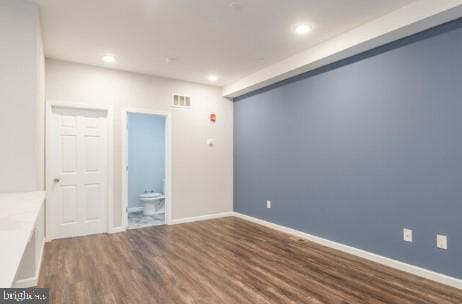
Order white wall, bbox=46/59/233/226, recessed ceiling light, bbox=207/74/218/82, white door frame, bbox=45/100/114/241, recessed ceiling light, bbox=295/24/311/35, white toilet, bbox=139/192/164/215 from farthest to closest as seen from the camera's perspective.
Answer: white toilet, bbox=139/192/164/215 < recessed ceiling light, bbox=207/74/218/82 < white wall, bbox=46/59/233/226 < white door frame, bbox=45/100/114/241 < recessed ceiling light, bbox=295/24/311/35

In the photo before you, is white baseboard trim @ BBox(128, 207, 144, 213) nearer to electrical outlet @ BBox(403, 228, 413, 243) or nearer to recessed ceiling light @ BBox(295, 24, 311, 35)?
recessed ceiling light @ BBox(295, 24, 311, 35)

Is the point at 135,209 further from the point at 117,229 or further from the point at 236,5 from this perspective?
the point at 236,5

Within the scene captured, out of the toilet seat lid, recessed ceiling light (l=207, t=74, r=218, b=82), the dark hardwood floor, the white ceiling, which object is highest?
the white ceiling

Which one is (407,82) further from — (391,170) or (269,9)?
(269,9)

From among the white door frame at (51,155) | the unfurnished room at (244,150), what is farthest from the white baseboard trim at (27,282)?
the white door frame at (51,155)

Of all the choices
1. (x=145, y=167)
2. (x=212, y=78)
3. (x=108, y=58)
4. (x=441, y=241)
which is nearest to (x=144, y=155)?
(x=145, y=167)

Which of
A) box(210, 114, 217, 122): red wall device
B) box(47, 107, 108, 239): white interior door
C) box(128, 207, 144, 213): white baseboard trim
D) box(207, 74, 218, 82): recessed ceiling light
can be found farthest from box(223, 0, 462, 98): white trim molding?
box(128, 207, 144, 213): white baseboard trim

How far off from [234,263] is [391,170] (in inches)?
85.1

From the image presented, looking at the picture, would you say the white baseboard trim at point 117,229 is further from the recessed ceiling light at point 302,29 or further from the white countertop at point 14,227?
the recessed ceiling light at point 302,29

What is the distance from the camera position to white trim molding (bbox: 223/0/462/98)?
259 centimetres

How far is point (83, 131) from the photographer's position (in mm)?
4418

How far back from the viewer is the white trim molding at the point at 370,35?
2590 millimetres

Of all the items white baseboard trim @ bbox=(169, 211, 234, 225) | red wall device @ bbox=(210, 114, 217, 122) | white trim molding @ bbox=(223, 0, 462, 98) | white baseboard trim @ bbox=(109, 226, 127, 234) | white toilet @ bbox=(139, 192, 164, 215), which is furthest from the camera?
white toilet @ bbox=(139, 192, 164, 215)

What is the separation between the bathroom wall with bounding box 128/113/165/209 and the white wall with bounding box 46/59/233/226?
4.44ft
